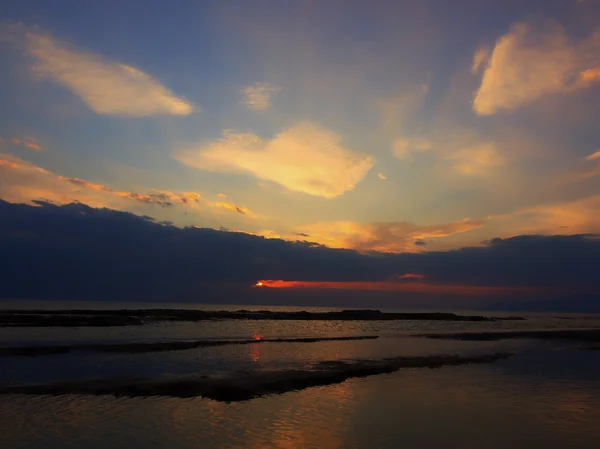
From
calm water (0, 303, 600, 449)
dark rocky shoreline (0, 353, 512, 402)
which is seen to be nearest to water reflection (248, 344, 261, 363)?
calm water (0, 303, 600, 449)

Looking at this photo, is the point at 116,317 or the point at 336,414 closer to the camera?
the point at 336,414

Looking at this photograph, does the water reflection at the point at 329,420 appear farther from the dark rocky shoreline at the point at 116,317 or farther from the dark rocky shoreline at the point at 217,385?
the dark rocky shoreline at the point at 116,317

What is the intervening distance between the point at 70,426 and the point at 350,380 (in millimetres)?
15077

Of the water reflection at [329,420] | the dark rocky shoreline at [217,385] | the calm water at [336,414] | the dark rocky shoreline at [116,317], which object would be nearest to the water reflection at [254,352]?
the calm water at [336,414]

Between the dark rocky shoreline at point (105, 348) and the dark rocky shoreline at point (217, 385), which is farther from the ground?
the dark rocky shoreline at point (105, 348)

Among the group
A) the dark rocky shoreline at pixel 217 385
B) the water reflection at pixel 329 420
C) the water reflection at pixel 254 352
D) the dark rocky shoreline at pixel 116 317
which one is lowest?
the water reflection at pixel 329 420

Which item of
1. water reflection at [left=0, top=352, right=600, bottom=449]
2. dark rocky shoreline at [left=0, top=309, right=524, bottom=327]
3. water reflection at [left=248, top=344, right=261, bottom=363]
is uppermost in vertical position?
dark rocky shoreline at [left=0, top=309, right=524, bottom=327]

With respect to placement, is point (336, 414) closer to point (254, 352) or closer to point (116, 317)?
point (254, 352)

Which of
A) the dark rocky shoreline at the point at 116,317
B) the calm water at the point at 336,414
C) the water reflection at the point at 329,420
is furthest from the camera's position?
the dark rocky shoreline at the point at 116,317

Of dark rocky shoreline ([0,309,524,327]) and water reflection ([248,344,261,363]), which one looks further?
dark rocky shoreline ([0,309,524,327])

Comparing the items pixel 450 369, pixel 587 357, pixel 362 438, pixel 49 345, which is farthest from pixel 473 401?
pixel 49 345

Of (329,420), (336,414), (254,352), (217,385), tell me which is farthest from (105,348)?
(329,420)

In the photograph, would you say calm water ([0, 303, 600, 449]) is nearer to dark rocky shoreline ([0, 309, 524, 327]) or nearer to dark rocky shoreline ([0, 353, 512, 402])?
dark rocky shoreline ([0, 353, 512, 402])

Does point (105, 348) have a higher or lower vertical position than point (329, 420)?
higher
